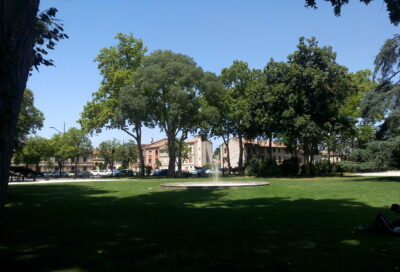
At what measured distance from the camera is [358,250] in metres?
5.10

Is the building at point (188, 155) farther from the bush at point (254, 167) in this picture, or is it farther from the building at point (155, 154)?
the bush at point (254, 167)

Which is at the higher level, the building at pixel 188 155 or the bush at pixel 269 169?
the building at pixel 188 155

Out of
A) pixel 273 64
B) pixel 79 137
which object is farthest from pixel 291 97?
pixel 79 137

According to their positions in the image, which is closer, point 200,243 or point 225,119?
point 200,243

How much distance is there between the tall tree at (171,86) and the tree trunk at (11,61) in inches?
1274

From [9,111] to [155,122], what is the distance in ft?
126

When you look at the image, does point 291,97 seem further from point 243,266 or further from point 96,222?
point 243,266

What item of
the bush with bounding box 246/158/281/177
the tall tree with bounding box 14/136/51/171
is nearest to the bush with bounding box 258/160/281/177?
the bush with bounding box 246/158/281/177

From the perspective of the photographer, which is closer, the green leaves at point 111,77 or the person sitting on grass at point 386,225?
the person sitting on grass at point 386,225

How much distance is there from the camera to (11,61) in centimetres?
447

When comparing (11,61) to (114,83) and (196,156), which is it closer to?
(114,83)

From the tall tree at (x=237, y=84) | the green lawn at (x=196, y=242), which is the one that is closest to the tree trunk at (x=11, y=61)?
the green lawn at (x=196, y=242)

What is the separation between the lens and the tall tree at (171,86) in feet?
124

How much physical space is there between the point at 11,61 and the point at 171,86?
Answer: 33791mm
